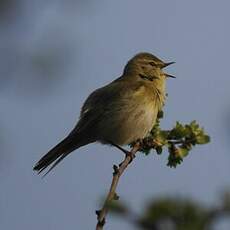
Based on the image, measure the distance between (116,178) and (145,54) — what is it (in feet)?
19.1

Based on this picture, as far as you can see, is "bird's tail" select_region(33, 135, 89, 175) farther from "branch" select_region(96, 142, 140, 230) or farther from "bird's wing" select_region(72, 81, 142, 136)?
"branch" select_region(96, 142, 140, 230)

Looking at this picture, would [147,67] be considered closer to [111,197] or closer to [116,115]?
[116,115]

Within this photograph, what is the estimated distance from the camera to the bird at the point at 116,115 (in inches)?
278

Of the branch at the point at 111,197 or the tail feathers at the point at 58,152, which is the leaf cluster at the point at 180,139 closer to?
the branch at the point at 111,197

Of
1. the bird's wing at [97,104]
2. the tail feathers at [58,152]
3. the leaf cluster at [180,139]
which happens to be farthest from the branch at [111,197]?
the bird's wing at [97,104]

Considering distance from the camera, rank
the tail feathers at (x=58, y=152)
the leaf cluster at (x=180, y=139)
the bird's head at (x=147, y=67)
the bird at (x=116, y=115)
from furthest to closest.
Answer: the bird's head at (x=147, y=67) < the bird at (x=116, y=115) < the tail feathers at (x=58, y=152) < the leaf cluster at (x=180, y=139)

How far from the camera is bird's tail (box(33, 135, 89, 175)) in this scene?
630 centimetres

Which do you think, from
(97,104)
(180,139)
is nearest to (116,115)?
(97,104)

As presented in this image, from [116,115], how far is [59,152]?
3.37ft

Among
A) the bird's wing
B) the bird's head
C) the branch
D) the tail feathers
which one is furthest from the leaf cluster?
the bird's head

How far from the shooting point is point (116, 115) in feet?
24.3

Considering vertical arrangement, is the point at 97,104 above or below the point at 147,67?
below

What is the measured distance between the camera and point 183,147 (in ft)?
12.1

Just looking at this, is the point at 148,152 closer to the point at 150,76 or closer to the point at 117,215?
the point at 117,215
